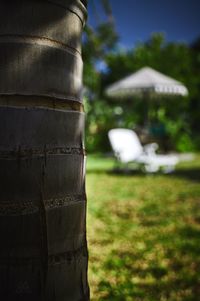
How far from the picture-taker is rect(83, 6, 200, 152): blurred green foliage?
1673 centimetres

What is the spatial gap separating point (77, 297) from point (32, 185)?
0.60 m

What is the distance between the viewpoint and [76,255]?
1565 mm

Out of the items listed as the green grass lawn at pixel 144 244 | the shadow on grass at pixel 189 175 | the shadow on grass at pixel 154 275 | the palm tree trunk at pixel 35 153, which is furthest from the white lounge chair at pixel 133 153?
the palm tree trunk at pixel 35 153

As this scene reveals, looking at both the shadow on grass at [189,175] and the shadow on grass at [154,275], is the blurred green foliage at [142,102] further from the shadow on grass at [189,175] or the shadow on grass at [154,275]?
the shadow on grass at [154,275]

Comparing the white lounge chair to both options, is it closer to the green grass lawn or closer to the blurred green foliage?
the green grass lawn

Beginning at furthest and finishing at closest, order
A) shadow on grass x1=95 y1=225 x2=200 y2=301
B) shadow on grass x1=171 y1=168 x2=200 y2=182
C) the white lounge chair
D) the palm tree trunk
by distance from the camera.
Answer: the white lounge chair
shadow on grass x1=171 y1=168 x2=200 y2=182
shadow on grass x1=95 y1=225 x2=200 y2=301
the palm tree trunk

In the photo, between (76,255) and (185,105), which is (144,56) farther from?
(76,255)

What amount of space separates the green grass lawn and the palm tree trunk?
1156 millimetres

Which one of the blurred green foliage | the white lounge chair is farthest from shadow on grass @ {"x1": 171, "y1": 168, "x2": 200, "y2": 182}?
the blurred green foliage

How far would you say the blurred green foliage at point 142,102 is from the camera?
1673cm

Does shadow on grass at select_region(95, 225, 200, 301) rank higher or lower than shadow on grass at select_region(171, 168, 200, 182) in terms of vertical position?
lower

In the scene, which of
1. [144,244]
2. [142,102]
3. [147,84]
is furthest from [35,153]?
[142,102]

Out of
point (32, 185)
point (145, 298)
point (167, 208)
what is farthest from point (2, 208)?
point (167, 208)

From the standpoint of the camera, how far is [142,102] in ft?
84.0
